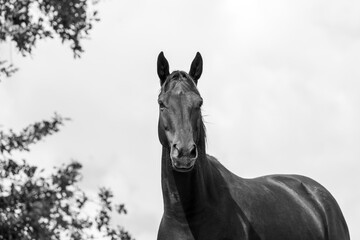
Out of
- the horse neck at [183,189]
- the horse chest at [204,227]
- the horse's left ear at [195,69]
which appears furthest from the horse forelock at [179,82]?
the horse chest at [204,227]

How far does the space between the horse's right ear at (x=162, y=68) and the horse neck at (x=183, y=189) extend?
0.98 m

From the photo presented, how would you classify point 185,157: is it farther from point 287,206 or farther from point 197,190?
point 287,206

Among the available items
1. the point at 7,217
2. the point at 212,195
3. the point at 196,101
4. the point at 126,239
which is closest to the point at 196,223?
the point at 212,195

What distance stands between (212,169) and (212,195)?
44cm

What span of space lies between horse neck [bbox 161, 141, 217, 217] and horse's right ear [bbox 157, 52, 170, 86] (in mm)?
982

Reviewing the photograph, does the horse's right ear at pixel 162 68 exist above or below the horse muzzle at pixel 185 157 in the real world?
above

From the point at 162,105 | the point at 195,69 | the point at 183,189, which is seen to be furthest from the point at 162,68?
the point at 183,189

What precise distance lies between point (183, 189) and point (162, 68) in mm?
1507

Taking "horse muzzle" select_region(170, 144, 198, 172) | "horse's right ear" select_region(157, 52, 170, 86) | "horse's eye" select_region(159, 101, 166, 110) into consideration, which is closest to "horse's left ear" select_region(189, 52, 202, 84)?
"horse's right ear" select_region(157, 52, 170, 86)

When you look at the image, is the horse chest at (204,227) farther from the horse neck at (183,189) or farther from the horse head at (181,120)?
the horse head at (181,120)

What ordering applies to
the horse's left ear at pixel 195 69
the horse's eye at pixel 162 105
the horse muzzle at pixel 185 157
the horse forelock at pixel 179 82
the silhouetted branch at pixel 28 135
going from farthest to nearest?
the horse's left ear at pixel 195 69, the horse forelock at pixel 179 82, the horse's eye at pixel 162 105, the horse muzzle at pixel 185 157, the silhouetted branch at pixel 28 135

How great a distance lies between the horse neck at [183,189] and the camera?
11.5 m

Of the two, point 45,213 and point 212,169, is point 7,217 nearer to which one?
point 45,213

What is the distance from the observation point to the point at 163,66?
1201 centimetres
